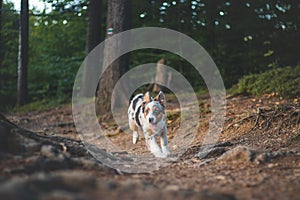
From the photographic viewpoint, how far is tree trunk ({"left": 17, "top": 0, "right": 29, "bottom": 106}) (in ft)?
58.3

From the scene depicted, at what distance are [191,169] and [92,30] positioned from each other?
12552 millimetres

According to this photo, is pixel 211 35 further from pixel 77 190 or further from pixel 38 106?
pixel 77 190

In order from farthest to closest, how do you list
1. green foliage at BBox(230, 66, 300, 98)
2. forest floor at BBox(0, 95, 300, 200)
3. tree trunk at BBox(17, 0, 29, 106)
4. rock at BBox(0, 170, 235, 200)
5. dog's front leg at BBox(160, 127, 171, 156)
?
tree trunk at BBox(17, 0, 29, 106)
green foliage at BBox(230, 66, 300, 98)
dog's front leg at BBox(160, 127, 171, 156)
forest floor at BBox(0, 95, 300, 200)
rock at BBox(0, 170, 235, 200)

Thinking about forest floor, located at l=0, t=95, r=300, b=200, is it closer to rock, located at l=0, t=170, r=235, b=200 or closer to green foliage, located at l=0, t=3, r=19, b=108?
rock, located at l=0, t=170, r=235, b=200

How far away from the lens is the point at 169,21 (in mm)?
18375

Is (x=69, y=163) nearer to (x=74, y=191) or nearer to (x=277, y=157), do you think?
(x=74, y=191)

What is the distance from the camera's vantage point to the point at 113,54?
12.5m

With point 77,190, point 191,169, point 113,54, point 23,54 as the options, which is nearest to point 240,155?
point 191,169

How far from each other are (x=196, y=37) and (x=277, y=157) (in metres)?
13.1

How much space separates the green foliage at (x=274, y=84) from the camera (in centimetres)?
1078

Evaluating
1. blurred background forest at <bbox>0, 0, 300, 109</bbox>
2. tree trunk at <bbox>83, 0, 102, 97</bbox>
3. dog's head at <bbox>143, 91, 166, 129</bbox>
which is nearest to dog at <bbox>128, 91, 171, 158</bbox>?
dog's head at <bbox>143, 91, 166, 129</bbox>

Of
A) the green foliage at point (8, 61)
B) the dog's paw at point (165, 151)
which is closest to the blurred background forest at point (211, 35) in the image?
the green foliage at point (8, 61)

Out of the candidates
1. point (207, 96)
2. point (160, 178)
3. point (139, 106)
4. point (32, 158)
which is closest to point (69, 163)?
point (32, 158)

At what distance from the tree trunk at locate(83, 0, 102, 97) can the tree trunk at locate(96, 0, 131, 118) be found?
186 inches
